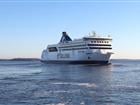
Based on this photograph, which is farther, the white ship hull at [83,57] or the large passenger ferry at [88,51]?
the large passenger ferry at [88,51]

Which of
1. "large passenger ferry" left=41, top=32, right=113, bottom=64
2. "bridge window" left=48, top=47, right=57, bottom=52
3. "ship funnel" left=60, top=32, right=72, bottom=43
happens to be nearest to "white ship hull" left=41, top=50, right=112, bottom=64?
"large passenger ferry" left=41, top=32, right=113, bottom=64

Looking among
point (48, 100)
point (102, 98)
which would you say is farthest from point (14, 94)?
point (102, 98)

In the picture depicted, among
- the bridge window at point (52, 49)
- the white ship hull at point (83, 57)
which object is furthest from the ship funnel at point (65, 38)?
the white ship hull at point (83, 57)

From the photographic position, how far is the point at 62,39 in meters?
150

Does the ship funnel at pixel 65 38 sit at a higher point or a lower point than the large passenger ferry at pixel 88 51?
higher

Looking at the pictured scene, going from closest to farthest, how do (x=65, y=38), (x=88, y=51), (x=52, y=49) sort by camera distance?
1. (x=88, y=51)
2. (x=65, y=38)
3. (x=52, y=49)

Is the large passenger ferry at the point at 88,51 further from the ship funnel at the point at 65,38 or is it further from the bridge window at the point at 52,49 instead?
the ship funnel at the point at 65,38

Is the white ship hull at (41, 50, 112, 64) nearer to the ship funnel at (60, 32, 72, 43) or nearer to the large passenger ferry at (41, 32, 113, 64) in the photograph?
the large passenger ferry at (41, 32, 113, 64)

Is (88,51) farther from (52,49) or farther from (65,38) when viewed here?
A: (52,49)

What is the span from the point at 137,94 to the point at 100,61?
7729cm

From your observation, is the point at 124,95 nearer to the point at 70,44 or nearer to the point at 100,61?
the point at 100,61

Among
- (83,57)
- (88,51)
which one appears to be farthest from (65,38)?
(88,51)

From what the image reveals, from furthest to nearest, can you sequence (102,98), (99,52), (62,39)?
(62,39)
(99,52)
(102,98)

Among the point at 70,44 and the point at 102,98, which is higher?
the point at 70,44
